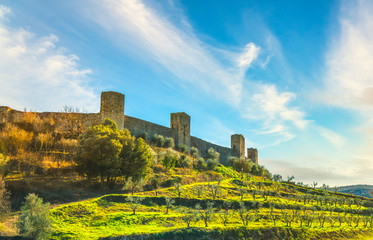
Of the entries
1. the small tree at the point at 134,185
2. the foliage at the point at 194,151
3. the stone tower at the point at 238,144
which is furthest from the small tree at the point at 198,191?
the stone tower at the point at 238,144

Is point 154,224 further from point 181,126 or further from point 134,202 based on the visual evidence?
point 181,126

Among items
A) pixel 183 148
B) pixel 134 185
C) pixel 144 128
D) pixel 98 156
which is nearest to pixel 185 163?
pixel 183 148

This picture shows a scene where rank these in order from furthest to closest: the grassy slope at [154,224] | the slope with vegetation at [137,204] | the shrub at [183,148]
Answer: the shrub at [183,148], the slope with vegetation at [137,204], the grassy slope at [154,224]

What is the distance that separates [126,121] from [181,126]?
44.8 ft

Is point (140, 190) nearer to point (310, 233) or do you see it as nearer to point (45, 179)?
point (45, 179)

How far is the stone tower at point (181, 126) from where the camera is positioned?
173 feet

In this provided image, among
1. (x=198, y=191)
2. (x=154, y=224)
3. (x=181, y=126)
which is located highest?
(x=181, y=126)

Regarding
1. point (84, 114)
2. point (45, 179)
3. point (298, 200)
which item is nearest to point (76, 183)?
point (45, 179)

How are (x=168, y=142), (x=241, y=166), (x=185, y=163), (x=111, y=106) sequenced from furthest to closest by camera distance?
(x=241, y=166) → (x=168, y=142) → (x=185, y=163) → (x=111, y=106)

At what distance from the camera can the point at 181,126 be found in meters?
53.5

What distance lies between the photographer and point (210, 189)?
32.4 m

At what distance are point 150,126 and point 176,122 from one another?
7.56 meters

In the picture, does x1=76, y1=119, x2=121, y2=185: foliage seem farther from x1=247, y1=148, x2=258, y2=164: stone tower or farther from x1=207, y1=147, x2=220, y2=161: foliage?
x1=247, y1=148, x2=258, y2=164: stone tower

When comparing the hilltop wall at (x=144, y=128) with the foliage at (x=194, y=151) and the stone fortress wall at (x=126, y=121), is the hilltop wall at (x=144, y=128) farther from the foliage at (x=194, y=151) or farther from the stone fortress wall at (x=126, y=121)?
the foliage at (x=194, y=151)
